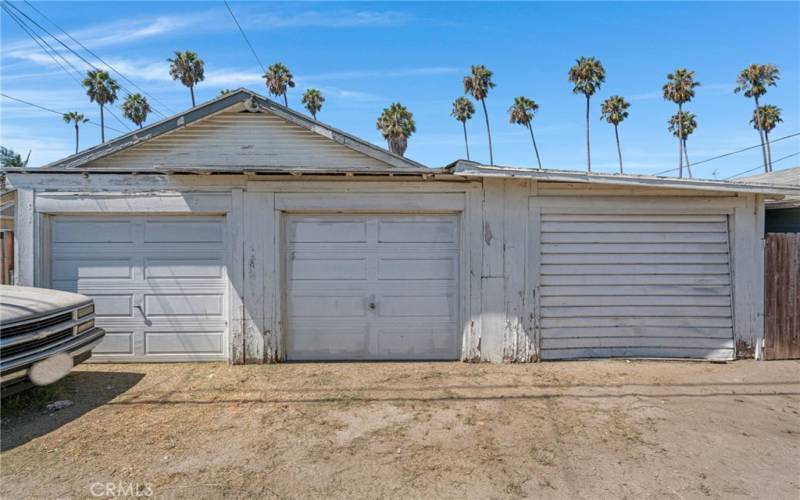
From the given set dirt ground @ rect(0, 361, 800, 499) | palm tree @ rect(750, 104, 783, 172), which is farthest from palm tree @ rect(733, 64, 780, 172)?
dirt ground @ rect(0, 361, 800, 499)

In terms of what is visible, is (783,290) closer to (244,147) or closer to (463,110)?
(244,147)

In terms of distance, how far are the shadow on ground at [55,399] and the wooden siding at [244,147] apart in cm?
370

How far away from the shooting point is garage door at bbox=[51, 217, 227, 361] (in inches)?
239

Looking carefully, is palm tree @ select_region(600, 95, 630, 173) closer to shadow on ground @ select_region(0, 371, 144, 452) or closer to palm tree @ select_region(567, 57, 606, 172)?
palm tree @ select_region(567, 57, 606, 172)

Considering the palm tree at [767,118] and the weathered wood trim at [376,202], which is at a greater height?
the palm tree at [767,118]

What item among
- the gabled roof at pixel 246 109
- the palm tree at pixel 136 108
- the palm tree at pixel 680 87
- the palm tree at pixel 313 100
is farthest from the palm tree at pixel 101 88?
the palm tree at pixel 680 87

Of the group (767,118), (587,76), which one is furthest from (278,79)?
(767,118)

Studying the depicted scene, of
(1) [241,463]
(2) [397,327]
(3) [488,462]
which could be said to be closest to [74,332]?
(1) [241,463]

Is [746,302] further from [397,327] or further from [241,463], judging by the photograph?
[241,463]

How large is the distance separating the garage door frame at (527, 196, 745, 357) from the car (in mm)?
5874

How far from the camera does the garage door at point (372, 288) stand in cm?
616

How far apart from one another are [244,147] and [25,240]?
3.47m

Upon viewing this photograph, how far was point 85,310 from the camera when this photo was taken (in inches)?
195

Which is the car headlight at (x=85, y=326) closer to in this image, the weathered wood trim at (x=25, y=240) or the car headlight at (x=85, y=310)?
the car headlight at (x=85, y=310)
